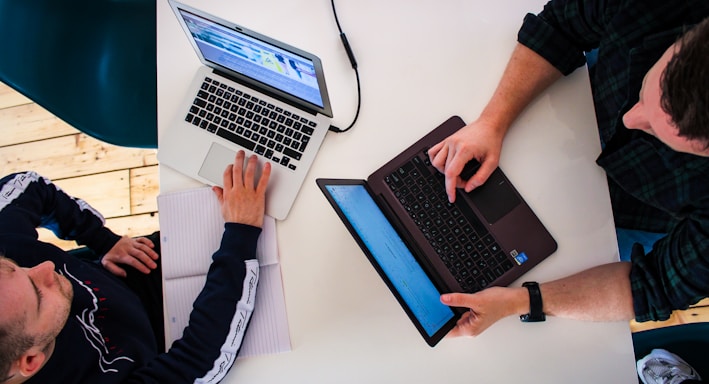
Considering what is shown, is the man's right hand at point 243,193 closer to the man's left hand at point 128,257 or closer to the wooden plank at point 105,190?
the man's left hand at point 128,257

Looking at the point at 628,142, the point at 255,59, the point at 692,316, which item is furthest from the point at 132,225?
the point at 692,316

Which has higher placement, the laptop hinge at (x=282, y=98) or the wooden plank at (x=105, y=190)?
the laptop hinge at (x=282, y=98)

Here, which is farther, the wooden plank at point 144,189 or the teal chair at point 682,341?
the wooden plank at point 144,189

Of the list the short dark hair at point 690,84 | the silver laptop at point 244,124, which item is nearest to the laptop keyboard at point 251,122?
the silver laptop at point 244,124

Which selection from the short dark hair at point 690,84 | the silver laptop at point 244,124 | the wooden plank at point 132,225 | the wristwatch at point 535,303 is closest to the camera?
the short dark hair at point 690,84

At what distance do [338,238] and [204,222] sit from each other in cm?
29

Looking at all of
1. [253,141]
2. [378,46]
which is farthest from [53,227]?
[378,46]

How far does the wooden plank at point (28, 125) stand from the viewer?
1.88 meters

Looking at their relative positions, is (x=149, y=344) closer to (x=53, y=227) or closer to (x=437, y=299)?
(x=53, y=227)

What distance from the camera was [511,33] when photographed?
39.6 inches

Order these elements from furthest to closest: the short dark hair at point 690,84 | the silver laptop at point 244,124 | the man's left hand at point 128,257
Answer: the man's left hand at point 128,257, the silver laptop at point 244,124, the short dark hair at point 690,84

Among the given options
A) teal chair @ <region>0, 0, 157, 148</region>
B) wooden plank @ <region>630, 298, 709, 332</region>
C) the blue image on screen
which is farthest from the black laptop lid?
wooden plank @ <region>630, 298, 709, 332</region>

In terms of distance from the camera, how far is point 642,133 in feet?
2.81

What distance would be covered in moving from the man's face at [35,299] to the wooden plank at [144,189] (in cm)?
91
